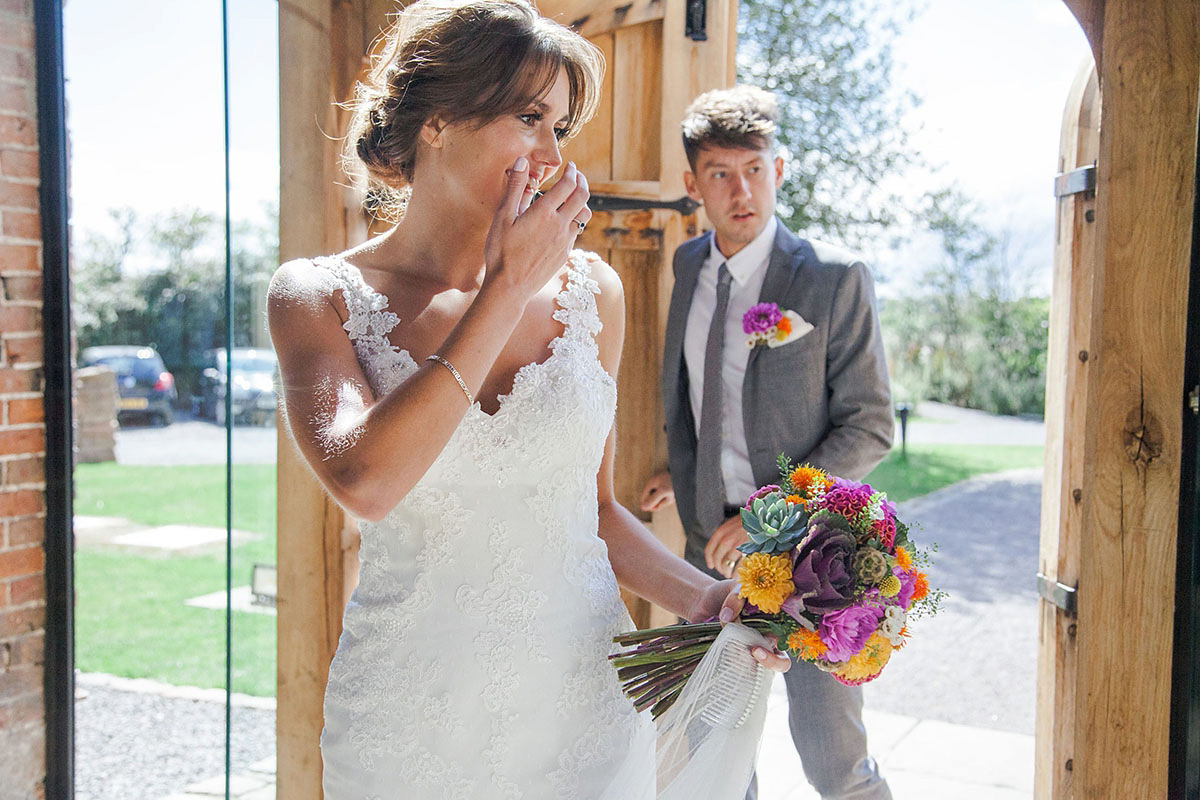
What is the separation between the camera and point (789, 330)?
8.50ft

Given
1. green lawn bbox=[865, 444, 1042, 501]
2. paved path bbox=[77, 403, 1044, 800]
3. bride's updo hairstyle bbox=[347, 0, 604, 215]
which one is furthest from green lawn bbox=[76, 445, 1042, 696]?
green lawn bbox=[865, 444, 1042, 501]

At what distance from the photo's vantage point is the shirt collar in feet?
9.01

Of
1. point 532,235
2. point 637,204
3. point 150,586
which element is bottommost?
point 150,586

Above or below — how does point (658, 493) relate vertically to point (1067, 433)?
below

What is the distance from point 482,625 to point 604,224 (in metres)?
1.83

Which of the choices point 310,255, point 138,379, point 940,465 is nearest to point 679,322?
point 310,255

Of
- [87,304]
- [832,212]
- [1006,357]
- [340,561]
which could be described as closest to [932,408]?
[1006,357]

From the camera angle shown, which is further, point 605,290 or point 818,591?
point 605,290

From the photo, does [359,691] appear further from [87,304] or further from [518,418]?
[87,304]

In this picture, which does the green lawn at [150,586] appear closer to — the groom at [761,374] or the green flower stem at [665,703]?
the groom at [761,374]

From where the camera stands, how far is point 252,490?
2.63m

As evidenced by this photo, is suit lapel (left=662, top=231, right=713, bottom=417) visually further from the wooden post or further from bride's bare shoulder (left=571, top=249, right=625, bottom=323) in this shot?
bride's bare shoulder (left=571, top=249, right=625, bottom=323)

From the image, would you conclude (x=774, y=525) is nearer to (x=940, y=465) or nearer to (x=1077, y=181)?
(x=1077, y=181)

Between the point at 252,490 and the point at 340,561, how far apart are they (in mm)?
290
